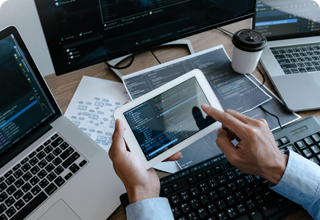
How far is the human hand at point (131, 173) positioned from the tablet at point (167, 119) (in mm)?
25

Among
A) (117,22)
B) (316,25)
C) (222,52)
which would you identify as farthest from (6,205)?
(316,25)

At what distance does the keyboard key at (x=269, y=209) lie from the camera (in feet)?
1.78

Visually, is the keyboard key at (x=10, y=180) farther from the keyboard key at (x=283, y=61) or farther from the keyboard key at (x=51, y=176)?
the keyboard key at (x=283, y=61)

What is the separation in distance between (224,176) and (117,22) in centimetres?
46

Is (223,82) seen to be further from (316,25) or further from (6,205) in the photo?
(6,205)

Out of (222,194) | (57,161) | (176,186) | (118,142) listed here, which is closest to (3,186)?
(57,161)

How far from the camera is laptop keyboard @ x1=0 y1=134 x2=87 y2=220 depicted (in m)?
0.56

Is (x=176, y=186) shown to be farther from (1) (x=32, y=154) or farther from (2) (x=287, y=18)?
(2) (x=287, y=18)

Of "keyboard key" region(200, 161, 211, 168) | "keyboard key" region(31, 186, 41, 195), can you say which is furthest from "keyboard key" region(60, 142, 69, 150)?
"keyboard key" region(200, 161, 211, 168)

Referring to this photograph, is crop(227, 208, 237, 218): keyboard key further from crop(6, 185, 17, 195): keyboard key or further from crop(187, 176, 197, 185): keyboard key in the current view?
crop(6, 185, 17, 195): keyboard key

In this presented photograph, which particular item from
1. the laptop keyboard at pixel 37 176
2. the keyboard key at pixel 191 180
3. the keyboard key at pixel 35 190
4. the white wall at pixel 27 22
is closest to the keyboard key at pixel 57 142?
the laptop keyboard at pixel 37 176

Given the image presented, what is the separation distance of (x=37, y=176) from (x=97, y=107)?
25 centimetres

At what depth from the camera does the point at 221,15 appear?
776mm

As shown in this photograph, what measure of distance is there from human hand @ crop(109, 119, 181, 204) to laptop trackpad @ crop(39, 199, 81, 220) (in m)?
0.13
